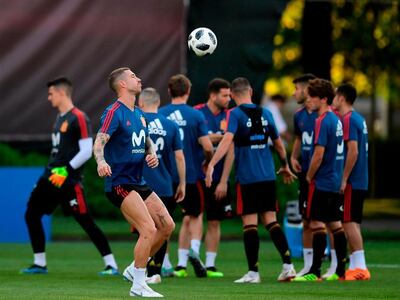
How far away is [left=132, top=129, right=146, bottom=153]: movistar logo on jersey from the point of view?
43.4ft

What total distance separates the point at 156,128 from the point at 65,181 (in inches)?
68.5

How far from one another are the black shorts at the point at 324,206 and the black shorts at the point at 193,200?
5.38ft

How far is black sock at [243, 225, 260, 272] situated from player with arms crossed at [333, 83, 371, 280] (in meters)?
1.23

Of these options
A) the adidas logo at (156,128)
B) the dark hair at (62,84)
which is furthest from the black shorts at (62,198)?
the adidas logo at (156,128)

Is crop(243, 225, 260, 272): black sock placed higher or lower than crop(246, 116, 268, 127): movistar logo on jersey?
lower

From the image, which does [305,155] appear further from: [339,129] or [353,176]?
[339,129]

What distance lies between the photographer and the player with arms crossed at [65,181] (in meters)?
16.3

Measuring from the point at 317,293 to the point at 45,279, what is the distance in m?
3.46

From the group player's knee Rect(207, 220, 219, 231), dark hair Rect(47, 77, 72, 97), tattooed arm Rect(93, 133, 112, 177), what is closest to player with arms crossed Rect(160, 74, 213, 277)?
player's knee Rect(207, 220, 219, 231)

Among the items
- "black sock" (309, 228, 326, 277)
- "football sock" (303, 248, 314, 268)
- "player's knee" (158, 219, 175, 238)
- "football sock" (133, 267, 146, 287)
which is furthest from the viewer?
"football sock" (303, 248, 314, 268)

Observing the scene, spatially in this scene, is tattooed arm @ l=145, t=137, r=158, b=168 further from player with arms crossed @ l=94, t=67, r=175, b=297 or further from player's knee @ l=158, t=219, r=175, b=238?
player's knee @ l=158, t=219, r=175, b=238

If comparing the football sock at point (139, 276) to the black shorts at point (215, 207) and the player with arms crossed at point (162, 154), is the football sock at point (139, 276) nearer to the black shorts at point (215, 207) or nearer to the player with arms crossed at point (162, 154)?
the player with arms crossed at point (162, 154)

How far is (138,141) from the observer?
1328 cm

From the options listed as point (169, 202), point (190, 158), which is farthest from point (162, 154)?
point (190, 158)
